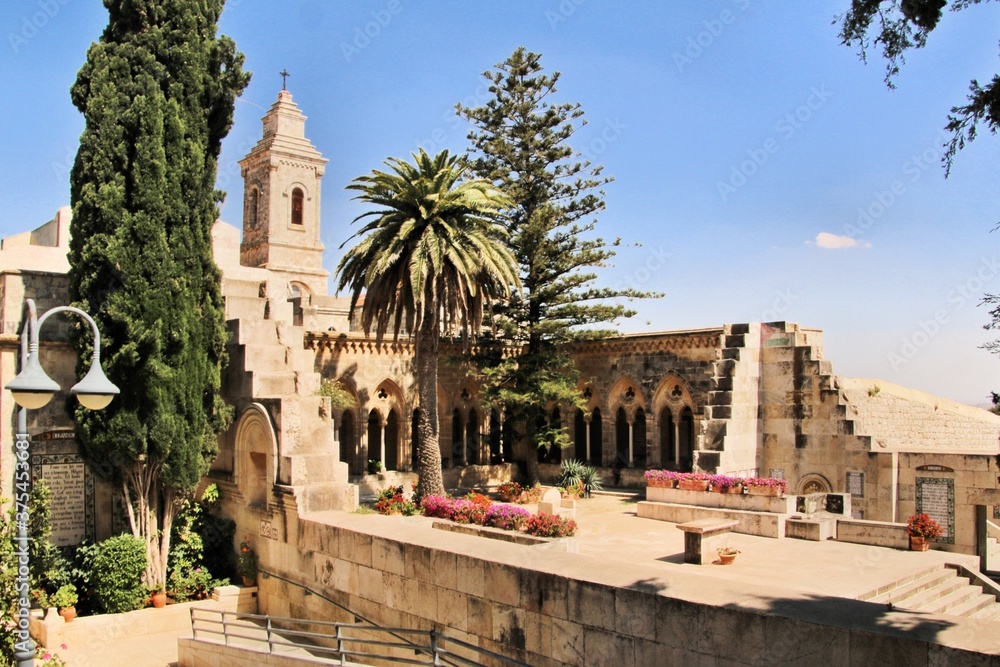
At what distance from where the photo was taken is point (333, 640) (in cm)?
1180

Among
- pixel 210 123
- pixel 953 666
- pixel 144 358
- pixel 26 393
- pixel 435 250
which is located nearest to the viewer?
pixel 953 666

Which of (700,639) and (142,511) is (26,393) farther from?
(142,511)

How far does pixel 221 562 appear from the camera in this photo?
14.6 meters

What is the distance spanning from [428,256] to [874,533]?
34.9ft

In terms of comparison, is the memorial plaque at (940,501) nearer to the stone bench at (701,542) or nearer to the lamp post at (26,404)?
the stone bench at (701,542)

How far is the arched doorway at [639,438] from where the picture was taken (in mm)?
24750

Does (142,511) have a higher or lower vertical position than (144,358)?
lower

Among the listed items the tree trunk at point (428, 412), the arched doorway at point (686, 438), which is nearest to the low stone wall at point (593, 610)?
the tree trunk at point (428, 412)

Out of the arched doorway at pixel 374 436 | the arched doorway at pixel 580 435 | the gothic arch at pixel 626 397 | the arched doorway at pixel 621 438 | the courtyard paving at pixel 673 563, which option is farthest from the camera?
the arched doorway at pixel 580 435

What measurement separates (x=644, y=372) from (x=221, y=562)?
45.6 feet

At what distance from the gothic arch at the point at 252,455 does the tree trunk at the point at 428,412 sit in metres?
4.55

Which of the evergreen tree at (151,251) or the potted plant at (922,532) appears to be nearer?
the evergreen tree at (151,251)

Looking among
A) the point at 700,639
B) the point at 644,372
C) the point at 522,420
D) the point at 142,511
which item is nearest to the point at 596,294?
the point at 644,372

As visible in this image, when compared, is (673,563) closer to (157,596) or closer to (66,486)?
(157,596)
